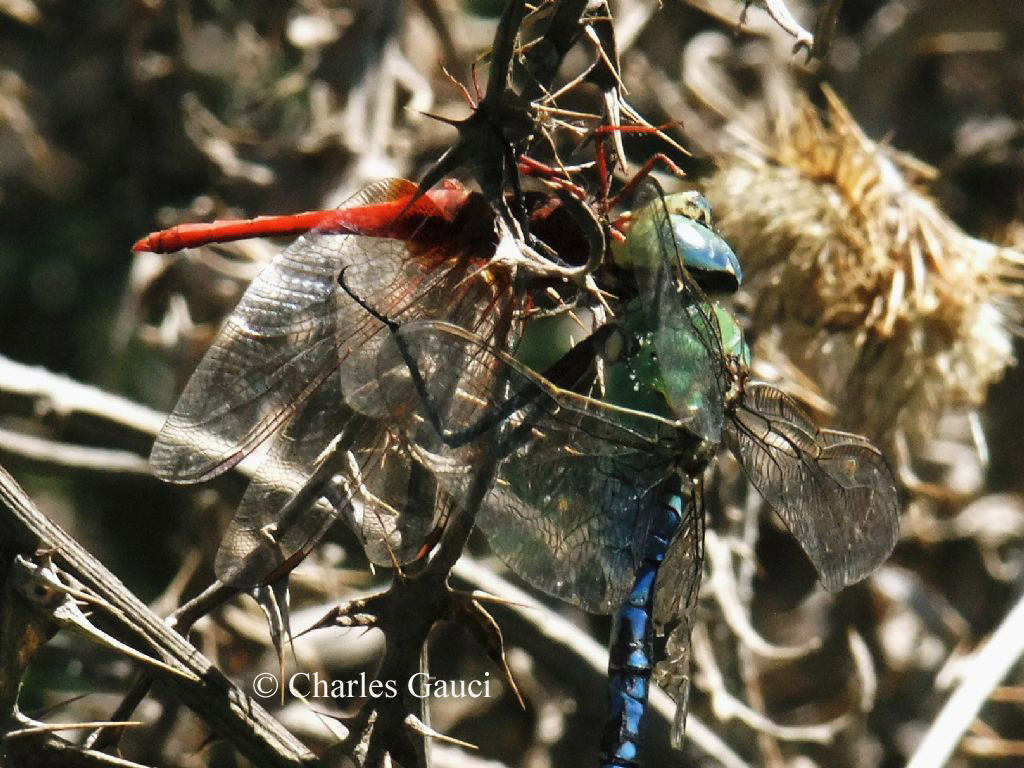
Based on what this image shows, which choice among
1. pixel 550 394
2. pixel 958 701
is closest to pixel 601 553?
pixel 550 394

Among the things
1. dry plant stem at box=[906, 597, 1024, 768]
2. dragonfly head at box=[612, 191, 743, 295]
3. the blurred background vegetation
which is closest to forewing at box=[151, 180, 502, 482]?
dragonfly head at box=[612, 191, 743, 295]

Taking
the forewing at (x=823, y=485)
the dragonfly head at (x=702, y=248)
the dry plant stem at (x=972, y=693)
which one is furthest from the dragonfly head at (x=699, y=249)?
the dry plant stem at (x=972, y=693)

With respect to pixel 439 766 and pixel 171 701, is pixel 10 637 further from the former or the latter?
pixel 439 766

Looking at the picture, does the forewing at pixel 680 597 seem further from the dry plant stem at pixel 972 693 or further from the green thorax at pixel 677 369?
the dry plant stem at pixel 972 693

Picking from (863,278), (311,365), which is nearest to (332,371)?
(311,365)

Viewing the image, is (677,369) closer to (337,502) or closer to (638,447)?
(638,447)

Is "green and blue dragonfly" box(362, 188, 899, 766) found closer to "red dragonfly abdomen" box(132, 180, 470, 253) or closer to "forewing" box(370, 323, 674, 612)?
"forewing" box(370, 323, 674, 612)
